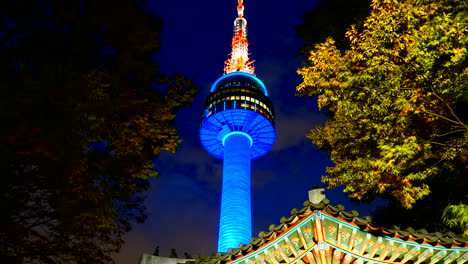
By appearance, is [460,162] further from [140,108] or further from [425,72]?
[140,108]

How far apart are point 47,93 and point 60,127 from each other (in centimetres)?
66

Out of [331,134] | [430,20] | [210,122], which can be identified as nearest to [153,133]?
[331,134]

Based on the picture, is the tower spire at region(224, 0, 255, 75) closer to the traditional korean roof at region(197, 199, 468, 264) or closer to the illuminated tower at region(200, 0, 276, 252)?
the illuminated tower at region(200, 0, 276, 252)

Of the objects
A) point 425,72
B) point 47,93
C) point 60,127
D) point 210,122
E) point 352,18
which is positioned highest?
point 210,122

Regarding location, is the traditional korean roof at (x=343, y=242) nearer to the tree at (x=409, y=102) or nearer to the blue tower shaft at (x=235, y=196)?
the tree at (x=409, y=102)

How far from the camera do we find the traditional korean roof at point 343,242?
271 inches

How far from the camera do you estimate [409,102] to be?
24.6 ft

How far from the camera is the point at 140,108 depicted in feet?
30.9

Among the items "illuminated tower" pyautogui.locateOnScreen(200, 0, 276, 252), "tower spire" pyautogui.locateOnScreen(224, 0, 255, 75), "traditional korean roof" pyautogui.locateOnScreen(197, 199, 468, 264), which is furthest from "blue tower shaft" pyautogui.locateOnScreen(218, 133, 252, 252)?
"traditional korean roof" pyautogui.locateOnScreen(197, 199, 468, 264)

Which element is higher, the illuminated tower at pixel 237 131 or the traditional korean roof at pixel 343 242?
the illuminated tower at pixel 237 131

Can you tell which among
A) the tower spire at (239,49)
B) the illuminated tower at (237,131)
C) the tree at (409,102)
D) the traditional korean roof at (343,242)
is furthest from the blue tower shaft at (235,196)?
the traditional korean roof at (343,242)

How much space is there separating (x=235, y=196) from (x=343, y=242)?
35129 mm

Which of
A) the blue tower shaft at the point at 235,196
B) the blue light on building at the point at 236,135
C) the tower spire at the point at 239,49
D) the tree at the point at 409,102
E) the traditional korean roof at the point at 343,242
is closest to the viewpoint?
the traditional korean roof at the point at 343,242

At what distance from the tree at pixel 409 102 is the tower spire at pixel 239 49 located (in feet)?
147
